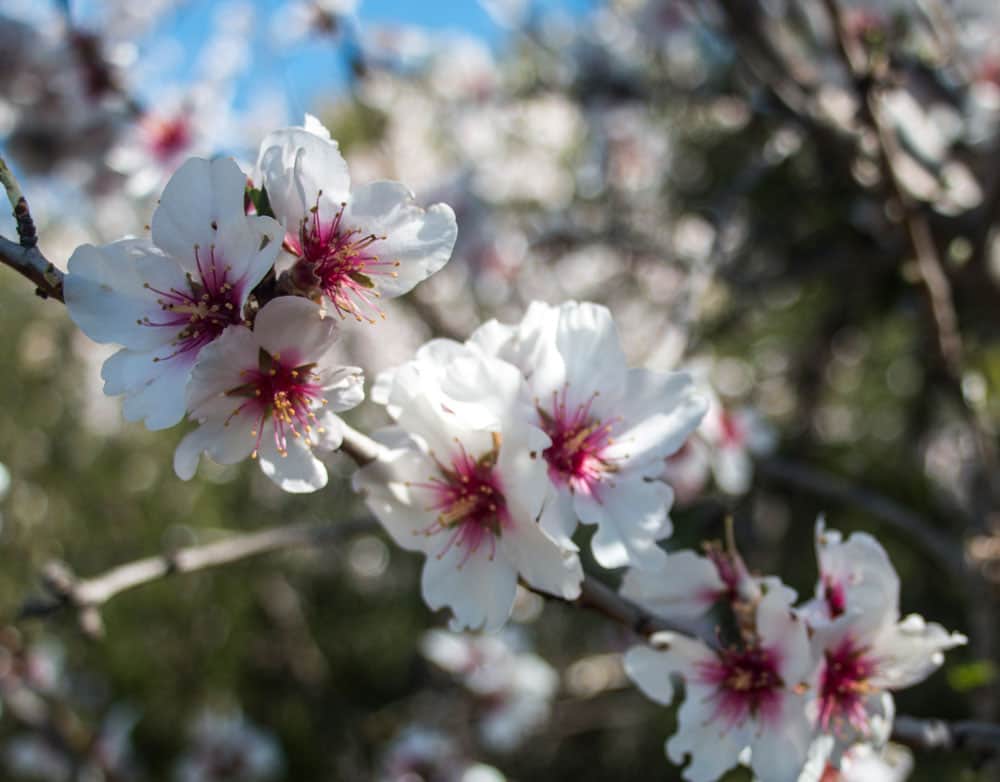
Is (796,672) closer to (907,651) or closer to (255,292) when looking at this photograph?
(907,651)

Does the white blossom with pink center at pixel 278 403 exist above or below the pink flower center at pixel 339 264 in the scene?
below

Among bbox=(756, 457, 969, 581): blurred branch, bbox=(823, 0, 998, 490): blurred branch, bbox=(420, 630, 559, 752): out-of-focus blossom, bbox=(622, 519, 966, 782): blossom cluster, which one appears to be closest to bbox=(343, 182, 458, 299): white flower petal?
bbox=(622, 519, 966, 782): blossom cluster

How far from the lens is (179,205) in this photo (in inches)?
26.5

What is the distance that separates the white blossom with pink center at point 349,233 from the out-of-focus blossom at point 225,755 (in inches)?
90.9

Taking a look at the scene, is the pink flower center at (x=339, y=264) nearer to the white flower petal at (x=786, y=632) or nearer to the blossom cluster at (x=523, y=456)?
the blossom cluster at (x=523, y=456)

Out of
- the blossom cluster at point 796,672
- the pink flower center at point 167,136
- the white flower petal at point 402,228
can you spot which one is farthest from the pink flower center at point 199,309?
the pink flower center at point 167,136

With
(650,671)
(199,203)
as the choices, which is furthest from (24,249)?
(650,671)

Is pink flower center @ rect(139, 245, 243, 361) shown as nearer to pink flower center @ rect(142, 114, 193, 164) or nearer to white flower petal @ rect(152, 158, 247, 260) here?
white flower petal @ rect(152, 158, 247, 260)

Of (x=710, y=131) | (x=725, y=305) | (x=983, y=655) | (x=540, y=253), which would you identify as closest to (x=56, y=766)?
(x=540, y=253)

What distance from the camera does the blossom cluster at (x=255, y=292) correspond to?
26.0 inches

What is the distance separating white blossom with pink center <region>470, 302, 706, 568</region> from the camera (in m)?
0.76

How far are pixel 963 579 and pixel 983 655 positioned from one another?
0.43 feet

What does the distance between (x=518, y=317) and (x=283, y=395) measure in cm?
191

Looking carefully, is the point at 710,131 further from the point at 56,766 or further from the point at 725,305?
the point at 56,766
